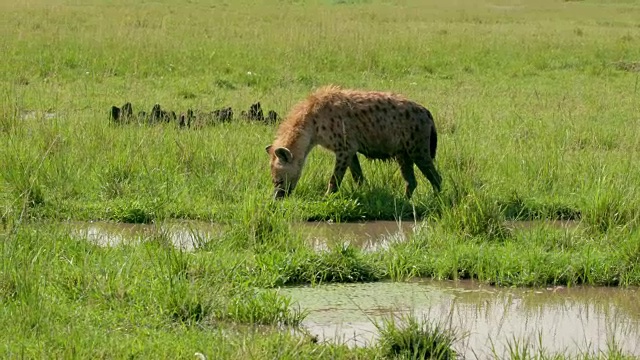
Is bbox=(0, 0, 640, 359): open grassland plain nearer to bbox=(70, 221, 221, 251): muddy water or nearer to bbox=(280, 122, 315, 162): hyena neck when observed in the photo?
bbox=(70, 221, 221, 251): muddy water

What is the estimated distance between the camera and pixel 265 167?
8.08 m

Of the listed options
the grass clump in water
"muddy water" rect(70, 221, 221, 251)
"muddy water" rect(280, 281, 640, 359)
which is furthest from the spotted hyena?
the grass clump in water

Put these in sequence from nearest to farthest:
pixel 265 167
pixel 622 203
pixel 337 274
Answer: pixel 337 274 < pixel 622 203 < pixel 265 167

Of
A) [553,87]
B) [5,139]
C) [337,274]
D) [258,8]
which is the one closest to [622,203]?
[337,274]

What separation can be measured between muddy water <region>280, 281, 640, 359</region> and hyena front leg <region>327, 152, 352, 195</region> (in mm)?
2061

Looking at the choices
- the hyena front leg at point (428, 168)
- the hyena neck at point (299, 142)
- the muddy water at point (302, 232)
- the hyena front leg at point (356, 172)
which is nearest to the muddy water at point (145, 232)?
the muddy water at point (302, 232)

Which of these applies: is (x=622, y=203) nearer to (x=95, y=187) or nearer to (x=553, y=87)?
(x=95, y=187)

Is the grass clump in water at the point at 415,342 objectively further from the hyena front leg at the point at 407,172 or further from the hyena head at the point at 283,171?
the hyena front leg at the point at 407,172

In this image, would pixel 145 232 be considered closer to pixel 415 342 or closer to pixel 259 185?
pixel 259 185

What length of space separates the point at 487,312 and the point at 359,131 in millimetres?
2788

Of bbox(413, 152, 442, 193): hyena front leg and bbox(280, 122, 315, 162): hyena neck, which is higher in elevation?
bbox(280, 122, 315, 162): hyena neck

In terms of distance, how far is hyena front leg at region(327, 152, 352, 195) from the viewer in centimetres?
764

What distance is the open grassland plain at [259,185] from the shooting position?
4.77m

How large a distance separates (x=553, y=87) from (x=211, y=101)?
490 cm
